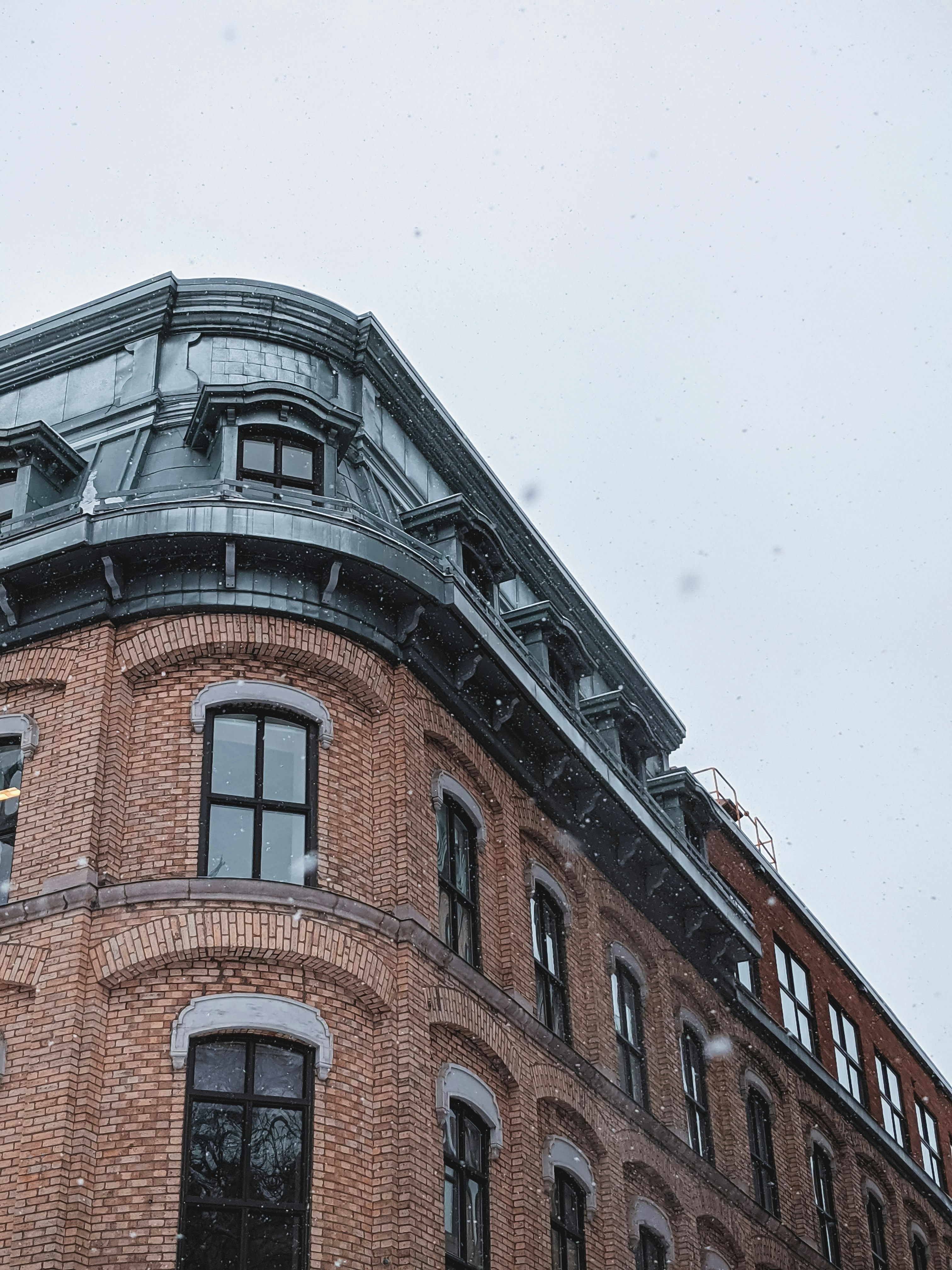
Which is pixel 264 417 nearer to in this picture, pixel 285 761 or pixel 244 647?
pixel 244 647

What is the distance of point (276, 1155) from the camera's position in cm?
1656

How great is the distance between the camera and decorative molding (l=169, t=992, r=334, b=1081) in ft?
55.2

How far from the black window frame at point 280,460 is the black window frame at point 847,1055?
19.8 m

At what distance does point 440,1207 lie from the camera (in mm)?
17594

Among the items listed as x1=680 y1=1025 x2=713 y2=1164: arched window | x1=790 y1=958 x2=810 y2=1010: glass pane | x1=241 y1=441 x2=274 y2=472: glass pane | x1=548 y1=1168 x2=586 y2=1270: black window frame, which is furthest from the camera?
x1=790 y1=958 x2=810 y2=1010: glass pane

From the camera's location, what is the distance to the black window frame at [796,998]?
33.4 meters

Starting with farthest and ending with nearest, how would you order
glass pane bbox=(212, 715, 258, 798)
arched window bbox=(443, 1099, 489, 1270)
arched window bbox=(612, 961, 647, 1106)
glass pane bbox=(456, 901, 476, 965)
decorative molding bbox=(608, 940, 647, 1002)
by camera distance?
decorative molding bbox=(608, 940, 647, 1002) → arched window bbox=(612, 961, 647, 1106) → glass pane bbox=(456, 901, 476, 965) → glass pane bbox=(212, 715, 258, 798) → arched window bbox=(443, 1099, 489, 1270)

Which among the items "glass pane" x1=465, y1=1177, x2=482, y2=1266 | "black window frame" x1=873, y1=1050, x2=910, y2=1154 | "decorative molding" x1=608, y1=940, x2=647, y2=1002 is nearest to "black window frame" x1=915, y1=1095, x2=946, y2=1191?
"black window frame" x1=873, y1=1050, x2=910, y2=1154

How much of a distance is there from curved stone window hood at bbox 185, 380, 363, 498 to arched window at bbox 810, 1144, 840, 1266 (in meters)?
17.5

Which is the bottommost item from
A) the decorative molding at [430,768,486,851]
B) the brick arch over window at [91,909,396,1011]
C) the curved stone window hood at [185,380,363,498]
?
the brick arch over window at [91,909,396,1011]

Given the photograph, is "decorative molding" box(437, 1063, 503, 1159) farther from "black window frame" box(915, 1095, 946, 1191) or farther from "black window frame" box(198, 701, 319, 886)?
"black window frame" box(915, 1095, 946, 1191)

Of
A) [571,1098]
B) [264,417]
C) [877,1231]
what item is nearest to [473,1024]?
[571,1098]

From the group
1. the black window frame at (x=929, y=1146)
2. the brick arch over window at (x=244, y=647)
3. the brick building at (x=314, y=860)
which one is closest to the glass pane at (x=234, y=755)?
the brick building at (x=314, y=860)

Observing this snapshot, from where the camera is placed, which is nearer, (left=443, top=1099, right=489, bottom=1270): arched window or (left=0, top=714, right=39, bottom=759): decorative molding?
(left=443, top=1099, right=489, bottom=1270): arched window
